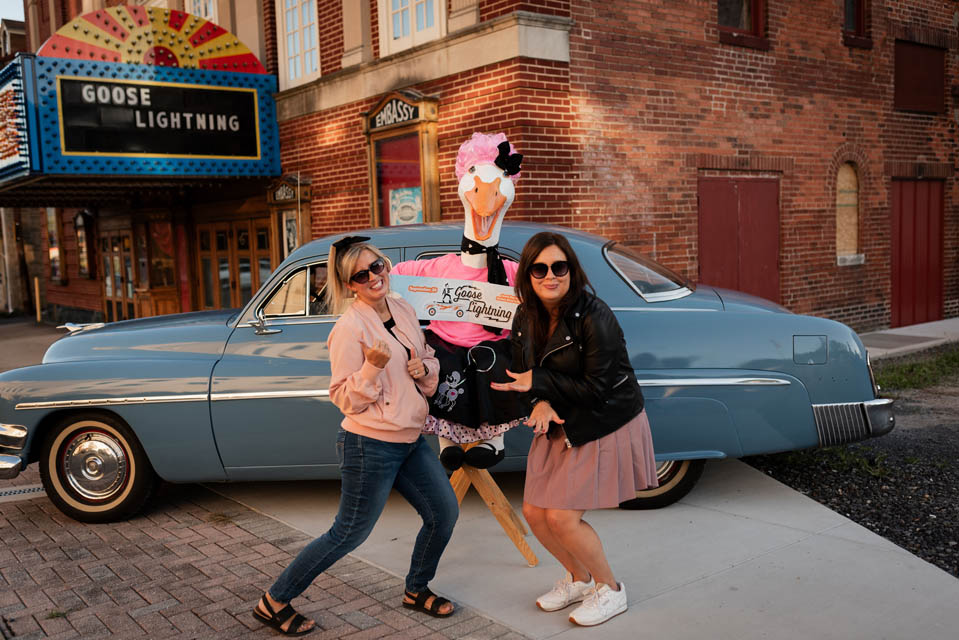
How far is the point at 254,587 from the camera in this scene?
13.7 feet

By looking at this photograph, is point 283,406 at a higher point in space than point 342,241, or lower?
lower

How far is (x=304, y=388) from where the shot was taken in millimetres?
4957

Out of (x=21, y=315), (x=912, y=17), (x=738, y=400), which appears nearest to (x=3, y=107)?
(x=738, y=400)

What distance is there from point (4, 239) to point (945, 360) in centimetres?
2495

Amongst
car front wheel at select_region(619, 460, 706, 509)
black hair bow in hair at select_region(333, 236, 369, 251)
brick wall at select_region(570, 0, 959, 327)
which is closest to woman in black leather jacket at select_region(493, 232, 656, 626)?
black hair bow in hair at select_region(333, 236, 369, 251)

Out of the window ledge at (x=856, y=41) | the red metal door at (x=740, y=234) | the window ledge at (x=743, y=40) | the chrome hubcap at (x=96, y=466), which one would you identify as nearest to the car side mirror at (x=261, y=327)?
the chrome hubcap at (x=96, y=466)

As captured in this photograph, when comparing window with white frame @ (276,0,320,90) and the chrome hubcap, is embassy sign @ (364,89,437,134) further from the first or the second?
the chrome hubcap

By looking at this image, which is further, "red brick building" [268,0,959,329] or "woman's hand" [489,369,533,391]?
"red brick building" [268,0,959,329]

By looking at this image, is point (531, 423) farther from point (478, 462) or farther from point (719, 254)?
point (719, 254)

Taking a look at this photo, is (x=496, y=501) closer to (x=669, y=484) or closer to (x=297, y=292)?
(x=669, y=484)

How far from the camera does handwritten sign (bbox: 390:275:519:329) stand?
3967 mm

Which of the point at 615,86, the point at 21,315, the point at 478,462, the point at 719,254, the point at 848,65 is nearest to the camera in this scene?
the point at 478,462

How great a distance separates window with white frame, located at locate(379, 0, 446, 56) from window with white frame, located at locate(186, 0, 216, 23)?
509 cm

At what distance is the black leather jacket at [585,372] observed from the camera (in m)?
3.29
